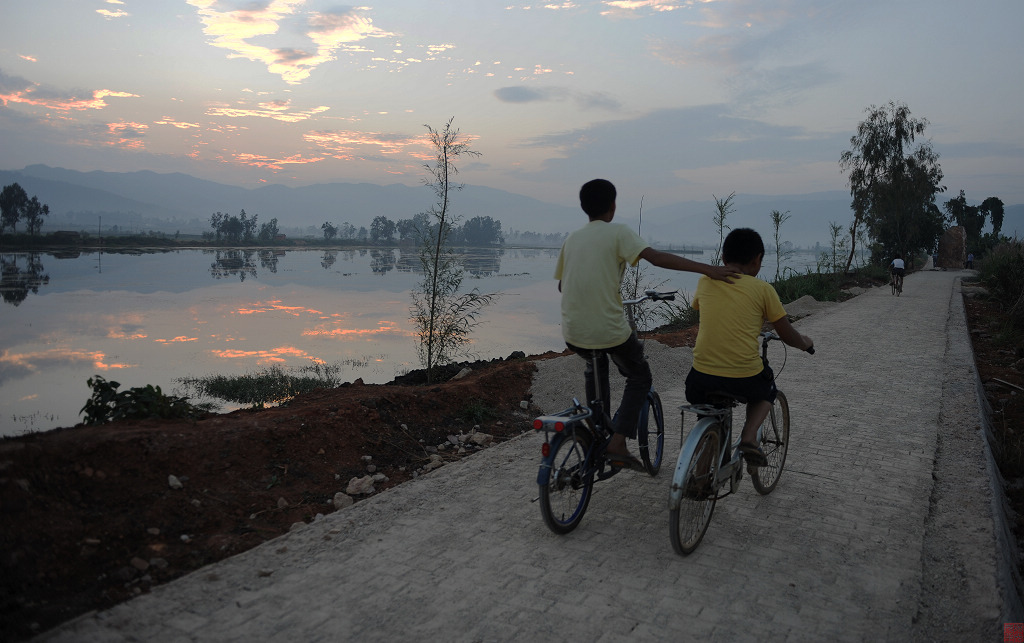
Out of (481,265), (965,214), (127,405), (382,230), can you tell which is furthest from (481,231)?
(127,405)

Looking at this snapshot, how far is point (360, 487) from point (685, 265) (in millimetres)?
2788

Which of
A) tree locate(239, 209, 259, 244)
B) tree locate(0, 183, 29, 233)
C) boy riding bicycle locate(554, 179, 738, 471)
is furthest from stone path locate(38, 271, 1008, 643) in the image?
tree locate(239, 209, 259, 244)

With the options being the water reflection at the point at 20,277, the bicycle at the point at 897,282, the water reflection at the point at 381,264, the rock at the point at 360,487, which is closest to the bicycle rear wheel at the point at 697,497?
the rock at the point at 360,487

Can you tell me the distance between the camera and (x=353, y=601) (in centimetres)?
306

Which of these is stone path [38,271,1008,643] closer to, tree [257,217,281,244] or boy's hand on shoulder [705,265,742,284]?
boy's hand on shoulder [705,265,742,284]

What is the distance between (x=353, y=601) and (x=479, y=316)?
2175 centimetres

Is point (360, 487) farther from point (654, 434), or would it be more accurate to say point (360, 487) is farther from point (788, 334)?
point (788, 334)

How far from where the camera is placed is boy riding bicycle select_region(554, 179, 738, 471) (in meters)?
3.65

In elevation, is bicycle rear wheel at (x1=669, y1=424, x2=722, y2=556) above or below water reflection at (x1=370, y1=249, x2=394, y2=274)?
below

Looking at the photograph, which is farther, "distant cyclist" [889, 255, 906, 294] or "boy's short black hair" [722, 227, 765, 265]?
"distant cyclist" [889, 255, 906, 294]

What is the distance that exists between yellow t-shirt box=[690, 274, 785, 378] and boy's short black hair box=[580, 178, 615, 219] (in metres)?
0.72

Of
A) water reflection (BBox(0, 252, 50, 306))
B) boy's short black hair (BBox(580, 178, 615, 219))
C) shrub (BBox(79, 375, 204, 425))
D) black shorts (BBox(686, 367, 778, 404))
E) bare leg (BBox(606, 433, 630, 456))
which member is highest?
boy's short black hair (BBox(580, 178, 615, 219))

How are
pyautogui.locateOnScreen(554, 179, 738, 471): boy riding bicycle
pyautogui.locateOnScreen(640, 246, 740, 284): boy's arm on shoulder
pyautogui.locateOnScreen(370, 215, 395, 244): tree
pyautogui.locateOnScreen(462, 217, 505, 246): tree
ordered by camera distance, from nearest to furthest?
pyautogui.locateOnScreen(640, 246, 740, 284): boy's arm on shoulder < pyautogui.locateOnScreen(554, 179, 738, 471): boy riding bicycle < pyautogui.locateOnScreen(370, 215, 395, 244): tree < pyautogui.locateOnScreen(462, 217, 505, 246): tree

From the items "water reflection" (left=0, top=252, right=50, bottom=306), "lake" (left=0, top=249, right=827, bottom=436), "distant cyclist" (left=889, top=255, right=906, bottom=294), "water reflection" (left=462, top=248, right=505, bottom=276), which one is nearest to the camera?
"lake" (left=0, top=249, right=827, bottom=436)
